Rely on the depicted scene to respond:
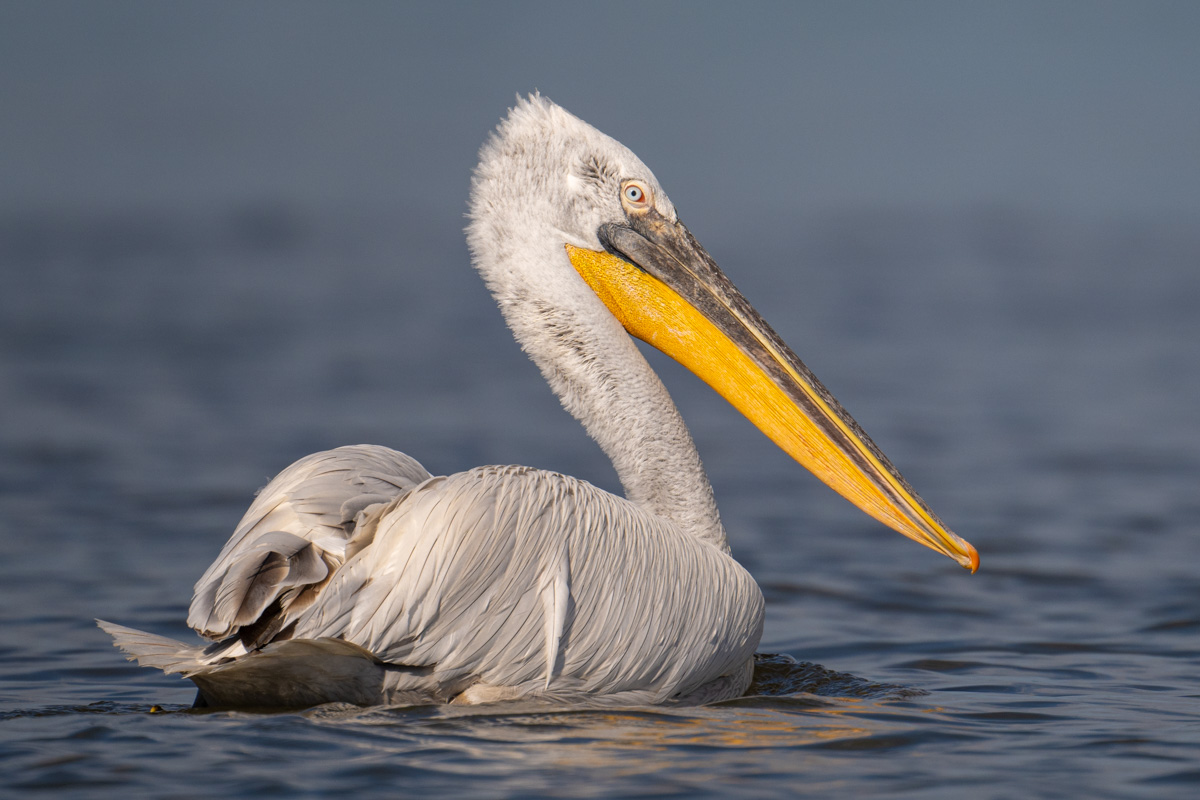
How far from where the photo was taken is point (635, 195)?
175 inches

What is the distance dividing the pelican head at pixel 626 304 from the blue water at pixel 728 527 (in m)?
0.73

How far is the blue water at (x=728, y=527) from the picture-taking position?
325cm

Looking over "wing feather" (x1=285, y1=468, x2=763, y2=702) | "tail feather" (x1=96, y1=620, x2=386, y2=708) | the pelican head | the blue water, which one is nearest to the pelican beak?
the pelican head

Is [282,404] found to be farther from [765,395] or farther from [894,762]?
[894,762]

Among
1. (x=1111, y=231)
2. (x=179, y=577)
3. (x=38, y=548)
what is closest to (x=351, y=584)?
(x=179, y=577)

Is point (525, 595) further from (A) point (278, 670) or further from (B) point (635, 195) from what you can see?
(B) point (635, 195)

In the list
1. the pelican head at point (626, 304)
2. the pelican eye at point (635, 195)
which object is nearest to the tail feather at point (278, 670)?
the pelican head at point (626, 304)

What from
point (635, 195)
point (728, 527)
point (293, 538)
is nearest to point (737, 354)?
point (635, 195)

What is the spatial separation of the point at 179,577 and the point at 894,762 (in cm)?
355

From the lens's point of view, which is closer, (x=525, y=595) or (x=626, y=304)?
(x=525, y=595)

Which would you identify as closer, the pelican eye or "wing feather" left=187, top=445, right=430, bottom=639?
"wing feather" left=187, top=445, right=430, bottom=639

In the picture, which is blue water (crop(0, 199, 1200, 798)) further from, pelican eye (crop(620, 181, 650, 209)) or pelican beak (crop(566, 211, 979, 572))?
pelican eye (crop(620, 181, 650, 209))

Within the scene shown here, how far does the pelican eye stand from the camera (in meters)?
4.43

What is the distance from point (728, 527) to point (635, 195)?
3.09 metres
